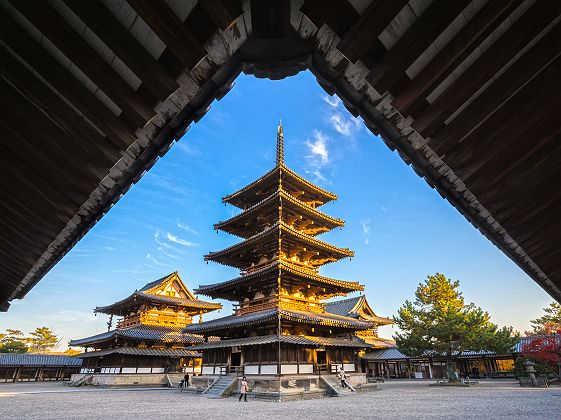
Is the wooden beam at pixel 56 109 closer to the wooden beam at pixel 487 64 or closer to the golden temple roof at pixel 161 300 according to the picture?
the wooden beam at pixel 487 64

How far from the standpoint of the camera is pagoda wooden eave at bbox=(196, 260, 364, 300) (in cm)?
2062

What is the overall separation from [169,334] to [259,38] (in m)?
34.7

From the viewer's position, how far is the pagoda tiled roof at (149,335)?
1183 inches

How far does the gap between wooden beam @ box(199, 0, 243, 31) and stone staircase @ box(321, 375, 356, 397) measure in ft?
69.1

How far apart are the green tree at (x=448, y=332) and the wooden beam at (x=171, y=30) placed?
28.7 metres

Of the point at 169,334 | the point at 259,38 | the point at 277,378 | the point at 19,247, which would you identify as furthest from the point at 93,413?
the point at 169,334

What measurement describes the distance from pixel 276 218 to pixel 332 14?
2280cm

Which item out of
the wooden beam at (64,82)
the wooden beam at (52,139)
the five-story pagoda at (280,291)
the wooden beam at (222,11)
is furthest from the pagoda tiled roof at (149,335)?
the wooden beam at (222,11)

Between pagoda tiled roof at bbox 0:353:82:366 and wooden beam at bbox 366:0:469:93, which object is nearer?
wooden beam at bbox 366:0:469:93

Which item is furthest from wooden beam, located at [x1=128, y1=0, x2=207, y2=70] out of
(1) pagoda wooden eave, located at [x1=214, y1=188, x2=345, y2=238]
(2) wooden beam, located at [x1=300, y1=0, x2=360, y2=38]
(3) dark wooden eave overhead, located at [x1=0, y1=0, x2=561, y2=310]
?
(1) pagoda wooden eave, located at [x1=214, y1=188, x2=345, y2=238]

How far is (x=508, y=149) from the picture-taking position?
3.00m

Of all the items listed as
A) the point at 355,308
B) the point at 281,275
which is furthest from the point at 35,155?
the point at 355,308

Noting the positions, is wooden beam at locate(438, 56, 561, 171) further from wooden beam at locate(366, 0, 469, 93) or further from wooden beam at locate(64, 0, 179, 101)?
wooden beam at locate(64, 0, 179, 101)

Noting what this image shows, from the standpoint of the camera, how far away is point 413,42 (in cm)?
239
